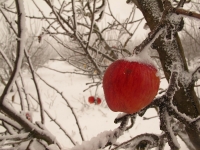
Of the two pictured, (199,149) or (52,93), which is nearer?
(199,149)

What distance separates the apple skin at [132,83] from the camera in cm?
34

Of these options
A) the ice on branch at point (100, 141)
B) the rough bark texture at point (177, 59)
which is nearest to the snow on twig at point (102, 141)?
the ice on branch at point (100, 141)

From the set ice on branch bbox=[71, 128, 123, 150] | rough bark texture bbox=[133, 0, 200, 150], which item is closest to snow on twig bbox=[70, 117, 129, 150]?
ice on branch bbox=[71, 128, 123, 150]

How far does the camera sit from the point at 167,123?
1.10ft

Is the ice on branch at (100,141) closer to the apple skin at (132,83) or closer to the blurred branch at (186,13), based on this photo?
the apple skin at (132,83)

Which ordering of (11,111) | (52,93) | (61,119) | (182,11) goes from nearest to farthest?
(182,11) < (11,111) < (61,119) < (52,93)

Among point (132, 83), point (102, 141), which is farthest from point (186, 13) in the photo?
point (102, 141)

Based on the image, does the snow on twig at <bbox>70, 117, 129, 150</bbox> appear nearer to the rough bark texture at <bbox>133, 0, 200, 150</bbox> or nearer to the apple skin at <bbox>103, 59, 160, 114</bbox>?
the apple skin at <bbox>103, 59, 160, 114</bbox>

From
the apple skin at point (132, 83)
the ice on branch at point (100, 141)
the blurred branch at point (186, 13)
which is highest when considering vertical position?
the blurred branch at point (186, 13)

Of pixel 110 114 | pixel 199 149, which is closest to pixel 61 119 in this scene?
pixel 110 114

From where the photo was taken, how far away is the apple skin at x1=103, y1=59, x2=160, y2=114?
34 centimetres

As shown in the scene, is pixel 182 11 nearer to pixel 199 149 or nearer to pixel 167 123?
pixel 167 123

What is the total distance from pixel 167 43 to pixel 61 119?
13.5 feet

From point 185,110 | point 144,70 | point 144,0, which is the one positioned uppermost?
point 144,0
